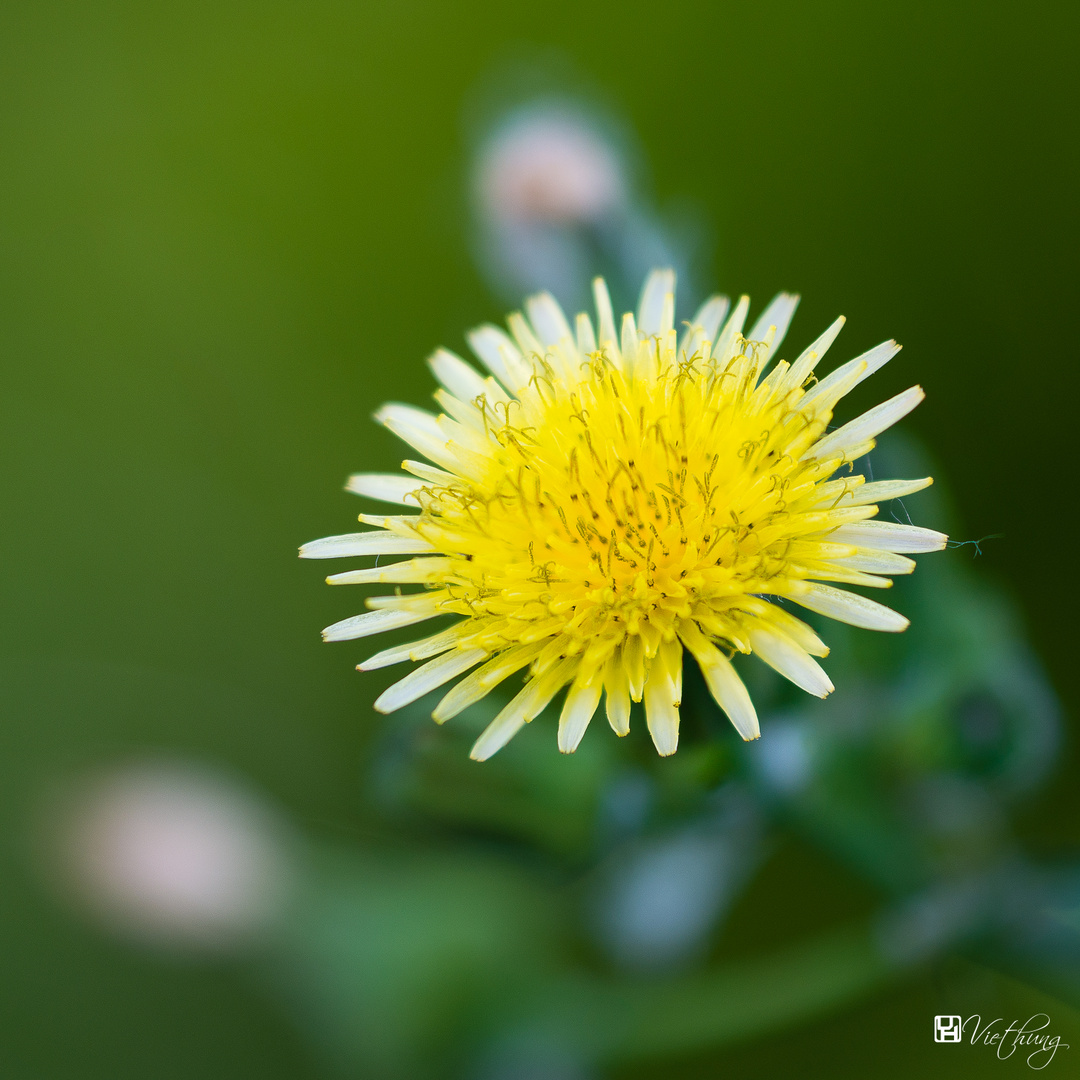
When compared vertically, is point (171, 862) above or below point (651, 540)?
below

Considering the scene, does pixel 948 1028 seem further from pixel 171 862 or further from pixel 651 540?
pixel 171 862

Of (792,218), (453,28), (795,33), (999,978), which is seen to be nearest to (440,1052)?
(999,978)

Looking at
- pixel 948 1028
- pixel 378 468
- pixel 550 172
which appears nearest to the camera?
pixel 948 1028

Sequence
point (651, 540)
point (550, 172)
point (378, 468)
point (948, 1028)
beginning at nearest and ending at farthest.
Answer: point (651, 540) < point (948, 1028) < point (550, 172) < point (378, 468)

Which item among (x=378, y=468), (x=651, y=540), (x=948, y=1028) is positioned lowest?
(x=948, y=1028)

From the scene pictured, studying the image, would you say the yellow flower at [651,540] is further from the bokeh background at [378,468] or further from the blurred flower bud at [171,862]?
the blurred flower bud at [171,862]

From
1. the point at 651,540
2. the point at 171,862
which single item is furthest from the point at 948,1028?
the point at 171,862
